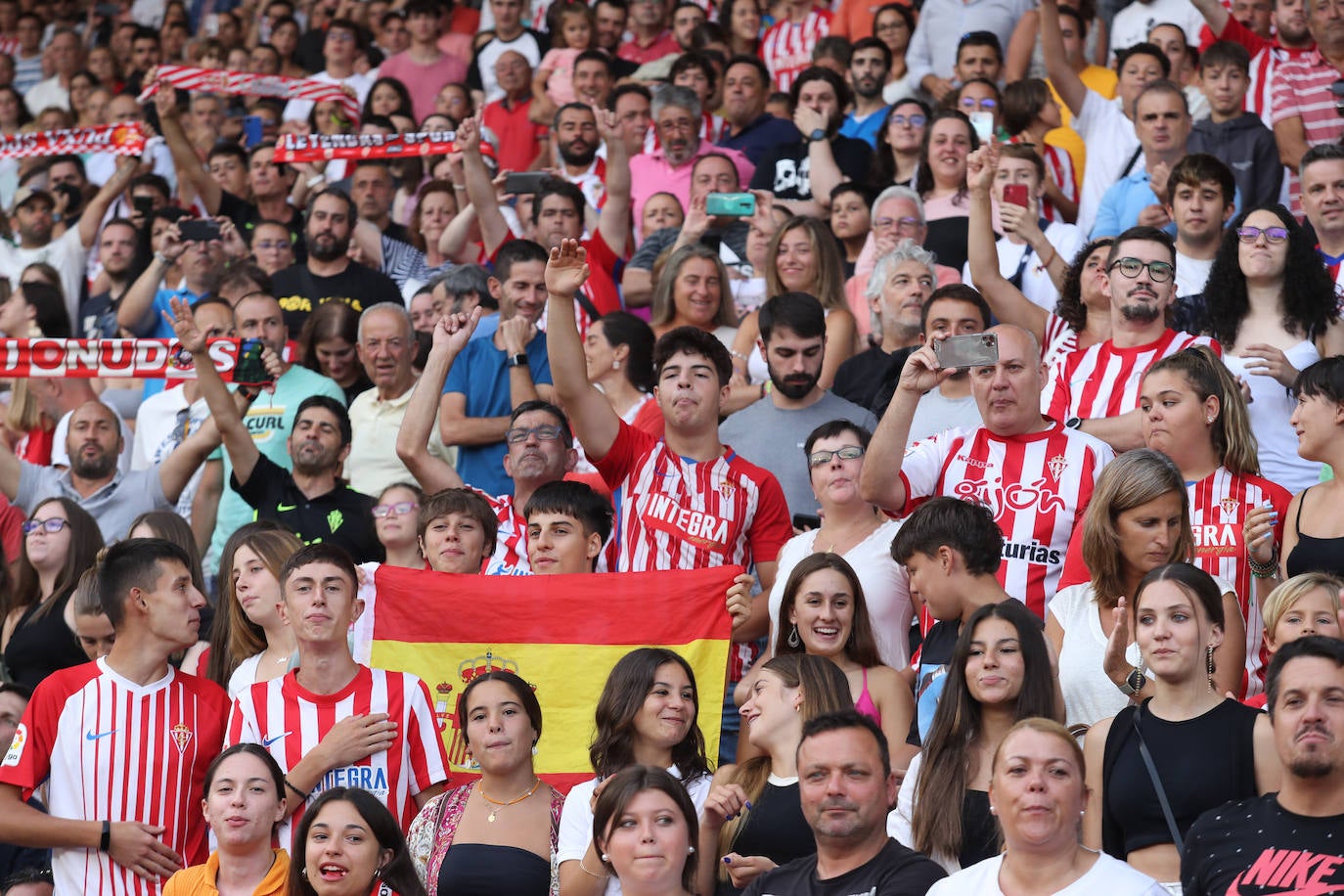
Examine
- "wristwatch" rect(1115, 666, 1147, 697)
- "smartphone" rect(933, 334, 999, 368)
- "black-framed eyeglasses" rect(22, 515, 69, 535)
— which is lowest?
"wristwatch" rect(1115, 666, 1147, 697)

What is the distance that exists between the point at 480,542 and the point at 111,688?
64.7 inches

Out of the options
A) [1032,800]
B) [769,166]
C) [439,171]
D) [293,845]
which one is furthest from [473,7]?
[1032,800]

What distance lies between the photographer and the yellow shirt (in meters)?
6.13

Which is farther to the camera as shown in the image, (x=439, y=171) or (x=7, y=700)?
(x=439, y=171)

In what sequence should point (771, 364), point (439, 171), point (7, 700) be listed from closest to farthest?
point (7, 700) < point (771, 364) < point (439, 171)

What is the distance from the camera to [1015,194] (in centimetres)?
975

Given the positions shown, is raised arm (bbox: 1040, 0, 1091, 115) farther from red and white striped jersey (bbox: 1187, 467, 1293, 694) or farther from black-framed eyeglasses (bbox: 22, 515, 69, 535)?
black-framed eyeglasses (bbox: 22, 515, 69, 535)

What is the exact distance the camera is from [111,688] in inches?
268

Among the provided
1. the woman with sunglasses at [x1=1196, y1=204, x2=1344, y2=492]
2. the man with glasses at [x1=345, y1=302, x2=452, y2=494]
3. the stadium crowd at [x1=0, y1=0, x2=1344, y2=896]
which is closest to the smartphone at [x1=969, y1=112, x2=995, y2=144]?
the stadium crowd at [x1=0, y1=0, x2=1344, y2=896]

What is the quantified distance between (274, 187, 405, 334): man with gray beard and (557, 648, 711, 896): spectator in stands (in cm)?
540

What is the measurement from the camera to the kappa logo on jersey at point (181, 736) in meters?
6.77

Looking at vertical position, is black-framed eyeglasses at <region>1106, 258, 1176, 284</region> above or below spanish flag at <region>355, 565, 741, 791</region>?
above

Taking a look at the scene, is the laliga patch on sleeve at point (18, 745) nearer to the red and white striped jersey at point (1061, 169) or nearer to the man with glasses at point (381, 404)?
the man with glasses at point (381, 404)

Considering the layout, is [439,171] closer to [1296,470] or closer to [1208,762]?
[1296,470]
